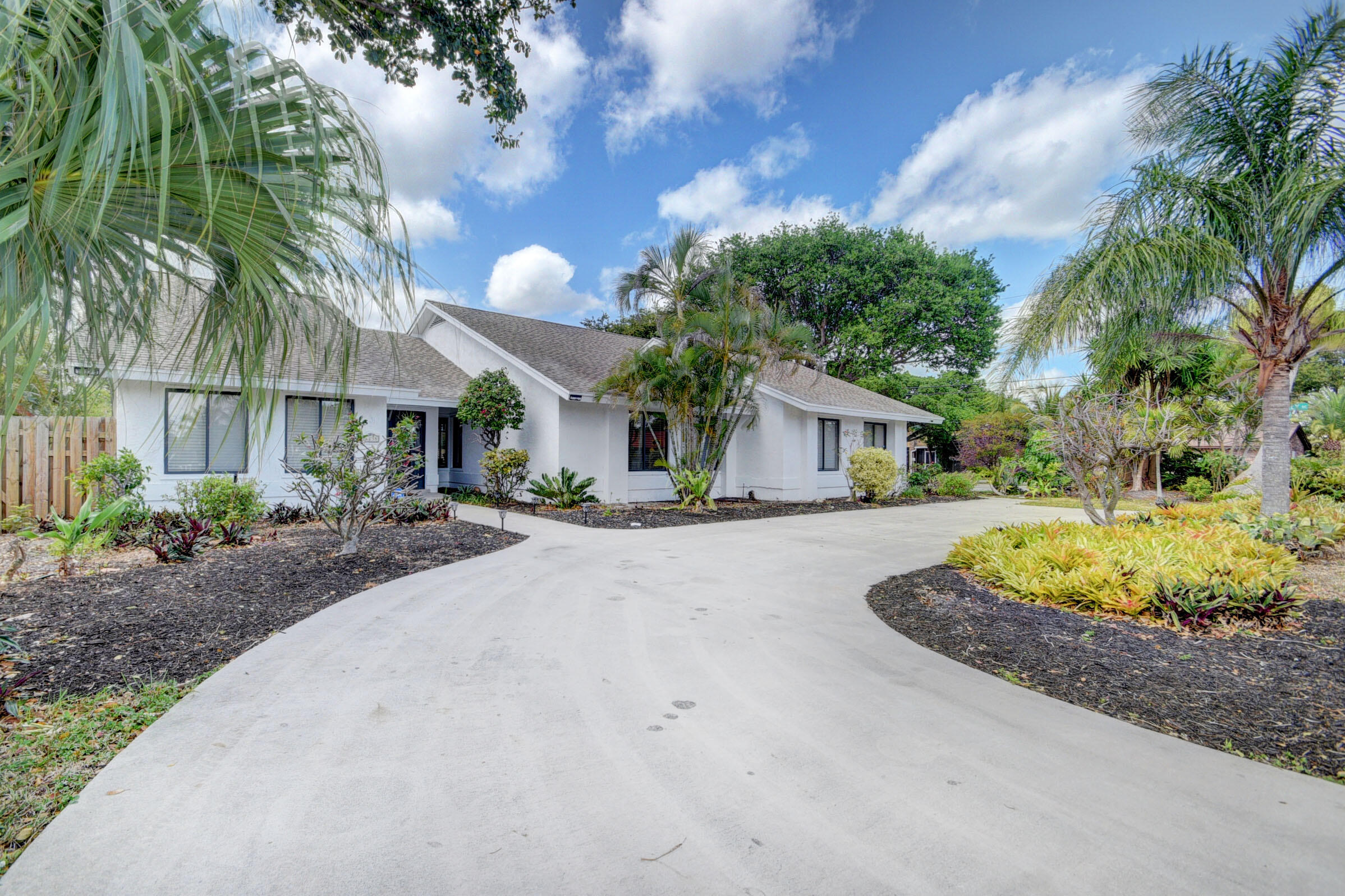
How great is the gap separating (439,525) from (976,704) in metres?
8.78

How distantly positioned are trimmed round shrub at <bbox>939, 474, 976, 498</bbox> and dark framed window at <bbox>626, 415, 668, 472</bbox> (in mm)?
9730

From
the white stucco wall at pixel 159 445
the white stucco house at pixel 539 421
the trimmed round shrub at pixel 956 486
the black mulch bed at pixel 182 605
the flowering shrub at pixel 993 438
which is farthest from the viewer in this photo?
the flowering shrub at pixel 993 438

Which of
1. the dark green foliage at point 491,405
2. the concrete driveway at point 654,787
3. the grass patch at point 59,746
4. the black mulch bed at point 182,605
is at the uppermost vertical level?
the dark green foliage at point 491,405

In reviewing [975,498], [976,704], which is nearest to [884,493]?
[975,498]

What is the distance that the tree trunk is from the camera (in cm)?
768

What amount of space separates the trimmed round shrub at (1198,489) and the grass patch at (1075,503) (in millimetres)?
1630

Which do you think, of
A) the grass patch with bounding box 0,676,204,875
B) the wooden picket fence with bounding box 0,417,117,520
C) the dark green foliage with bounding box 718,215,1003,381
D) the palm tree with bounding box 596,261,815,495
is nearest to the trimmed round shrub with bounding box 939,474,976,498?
the palm tree with bounding box 596,261,815,495

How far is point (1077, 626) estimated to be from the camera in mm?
5172

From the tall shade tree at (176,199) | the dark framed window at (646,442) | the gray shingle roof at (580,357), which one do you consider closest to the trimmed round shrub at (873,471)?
the gray shingle roof at (580,357)

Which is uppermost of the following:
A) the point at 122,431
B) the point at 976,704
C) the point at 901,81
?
the point at 901,81

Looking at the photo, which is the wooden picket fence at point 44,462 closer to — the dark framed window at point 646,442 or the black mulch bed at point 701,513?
the black mulch bed at point 701,513

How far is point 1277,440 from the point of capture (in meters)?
7.75

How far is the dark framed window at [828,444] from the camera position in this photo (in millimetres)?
17109

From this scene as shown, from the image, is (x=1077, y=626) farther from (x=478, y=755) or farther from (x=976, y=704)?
(x=478, y=755)
